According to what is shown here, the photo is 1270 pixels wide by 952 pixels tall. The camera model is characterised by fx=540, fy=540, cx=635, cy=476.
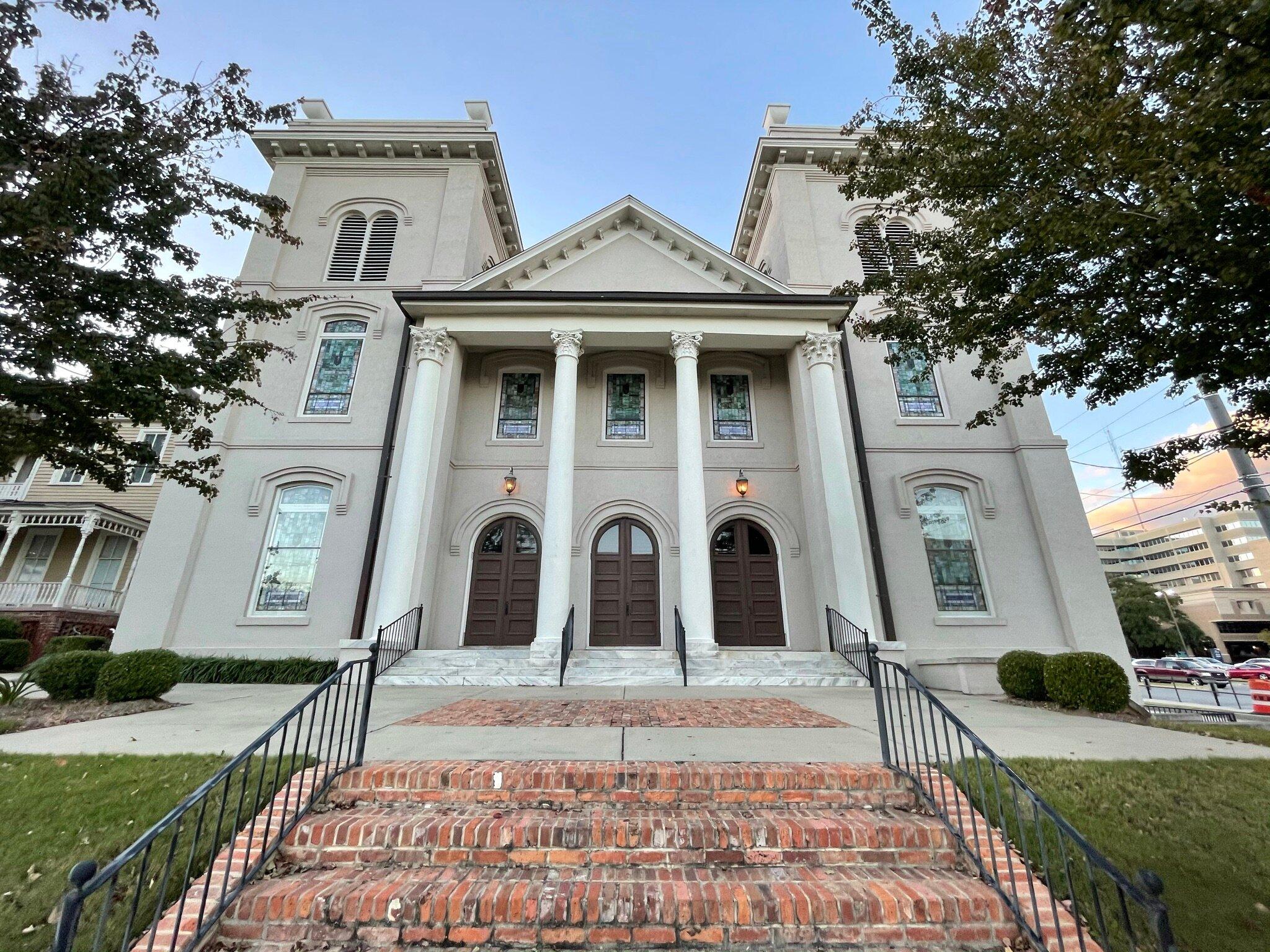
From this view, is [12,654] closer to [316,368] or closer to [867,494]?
[316,368]

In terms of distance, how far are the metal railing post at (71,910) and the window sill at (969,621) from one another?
12939 millimetres

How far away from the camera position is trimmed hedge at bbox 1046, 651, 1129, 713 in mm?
7402

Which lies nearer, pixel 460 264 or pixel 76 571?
pixel 460 264

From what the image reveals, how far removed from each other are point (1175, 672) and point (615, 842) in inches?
1531

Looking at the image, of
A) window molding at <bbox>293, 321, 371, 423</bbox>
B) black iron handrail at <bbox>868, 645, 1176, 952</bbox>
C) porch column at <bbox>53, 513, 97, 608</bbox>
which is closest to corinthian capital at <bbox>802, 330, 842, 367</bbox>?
black iron handrail at <bbox>868, 645, 1176, 952</bbox>

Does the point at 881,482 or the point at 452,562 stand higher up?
the point at 881,482

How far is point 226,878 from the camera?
2869 mm

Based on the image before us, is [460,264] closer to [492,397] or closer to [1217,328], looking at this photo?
[492,397]

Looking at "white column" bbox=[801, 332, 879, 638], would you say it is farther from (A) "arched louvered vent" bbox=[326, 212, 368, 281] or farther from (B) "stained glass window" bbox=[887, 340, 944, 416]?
(A) "arched louvered vent" bbox=[326, 212, 368, 281]

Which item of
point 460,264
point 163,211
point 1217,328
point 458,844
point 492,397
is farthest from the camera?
point 460,264

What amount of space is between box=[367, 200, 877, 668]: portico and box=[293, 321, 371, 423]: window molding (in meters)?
1.66

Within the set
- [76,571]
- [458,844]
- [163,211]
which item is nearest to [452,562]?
[163,211]

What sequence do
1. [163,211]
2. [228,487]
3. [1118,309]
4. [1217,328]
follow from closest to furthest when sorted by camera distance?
[1217,328], [1118,309], [163,211], [228,487]

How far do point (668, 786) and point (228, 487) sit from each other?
12944 mm
